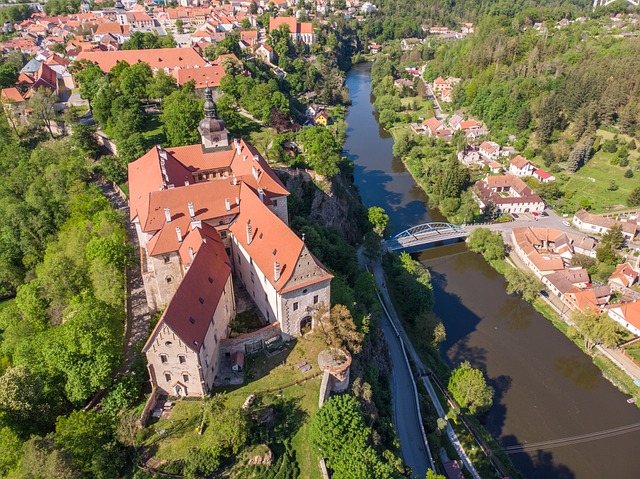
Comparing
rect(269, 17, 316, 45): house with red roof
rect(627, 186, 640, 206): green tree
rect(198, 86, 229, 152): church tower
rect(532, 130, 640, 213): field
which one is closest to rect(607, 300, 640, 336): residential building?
rect(532, 130, 640, 213): field

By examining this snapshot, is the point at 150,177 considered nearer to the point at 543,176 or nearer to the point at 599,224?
the point at 599,224

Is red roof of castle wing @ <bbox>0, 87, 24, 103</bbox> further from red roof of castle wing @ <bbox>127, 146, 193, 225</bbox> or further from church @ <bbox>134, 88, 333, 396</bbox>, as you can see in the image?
church @ <bbox>134, 88, 333, 396</bbox>

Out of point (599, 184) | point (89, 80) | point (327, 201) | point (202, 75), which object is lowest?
point (599, 184)

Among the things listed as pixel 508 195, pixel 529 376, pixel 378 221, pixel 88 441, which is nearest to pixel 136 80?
pixel 378 221

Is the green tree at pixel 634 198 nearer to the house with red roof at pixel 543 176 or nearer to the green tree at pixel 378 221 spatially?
the house with red roof at pixel 543 176

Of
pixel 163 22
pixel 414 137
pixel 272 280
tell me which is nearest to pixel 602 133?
pixel 414 137

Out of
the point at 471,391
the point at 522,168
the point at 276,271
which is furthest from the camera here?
the point at 522,168

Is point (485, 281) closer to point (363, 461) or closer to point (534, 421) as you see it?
point (534, 421)
